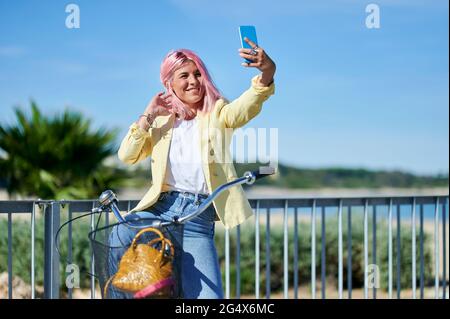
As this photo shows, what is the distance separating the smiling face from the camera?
11.2ft

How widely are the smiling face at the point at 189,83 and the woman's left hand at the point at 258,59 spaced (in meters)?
0.27

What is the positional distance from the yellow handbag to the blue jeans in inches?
1.4

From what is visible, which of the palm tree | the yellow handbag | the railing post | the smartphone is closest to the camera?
the yellow handbag

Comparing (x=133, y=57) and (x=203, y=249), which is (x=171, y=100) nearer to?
(x=203, y=249)

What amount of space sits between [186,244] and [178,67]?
0.69 metres

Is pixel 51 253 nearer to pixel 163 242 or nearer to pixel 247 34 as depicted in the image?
pixel 163 242

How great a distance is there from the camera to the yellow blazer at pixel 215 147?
333 cm

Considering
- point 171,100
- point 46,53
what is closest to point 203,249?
point 171,100

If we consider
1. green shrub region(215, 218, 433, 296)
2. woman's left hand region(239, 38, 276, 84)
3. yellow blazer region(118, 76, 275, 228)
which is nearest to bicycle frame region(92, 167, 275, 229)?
yellow blazer region(118, 76, 275, 228)

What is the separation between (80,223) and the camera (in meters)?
8.59

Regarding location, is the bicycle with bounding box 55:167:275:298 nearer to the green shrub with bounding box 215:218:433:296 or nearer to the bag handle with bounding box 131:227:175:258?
the bag handle with bounding box 131:227:175:258

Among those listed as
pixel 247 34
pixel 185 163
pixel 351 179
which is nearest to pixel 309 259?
pixel 185 163

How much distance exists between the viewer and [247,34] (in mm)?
3217
